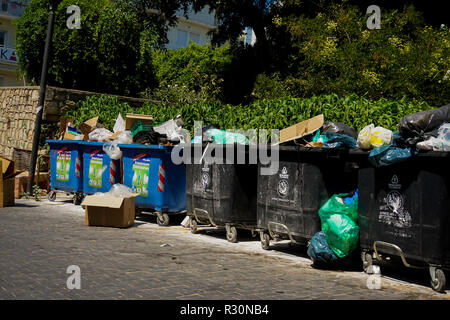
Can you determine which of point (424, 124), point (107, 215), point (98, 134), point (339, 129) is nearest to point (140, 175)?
point (107, 215)

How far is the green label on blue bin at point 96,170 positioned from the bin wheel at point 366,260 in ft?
19.7

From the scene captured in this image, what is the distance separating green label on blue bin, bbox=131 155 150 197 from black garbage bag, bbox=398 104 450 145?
489 cm

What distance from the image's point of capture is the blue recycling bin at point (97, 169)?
10.5 metres

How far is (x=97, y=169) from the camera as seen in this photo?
10891 mm

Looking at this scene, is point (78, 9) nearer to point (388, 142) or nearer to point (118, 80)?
point (118, 80)

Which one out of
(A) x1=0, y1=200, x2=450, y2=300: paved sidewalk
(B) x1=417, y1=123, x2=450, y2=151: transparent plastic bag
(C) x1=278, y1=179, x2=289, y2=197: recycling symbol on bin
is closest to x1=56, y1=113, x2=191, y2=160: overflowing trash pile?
(A) x1=0, y1=200, x2=450, y2=300: paved sidewalk

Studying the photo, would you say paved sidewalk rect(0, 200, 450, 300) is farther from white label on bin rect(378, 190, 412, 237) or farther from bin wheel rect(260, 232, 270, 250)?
white label on bin rect(378, 190, 412, 237)

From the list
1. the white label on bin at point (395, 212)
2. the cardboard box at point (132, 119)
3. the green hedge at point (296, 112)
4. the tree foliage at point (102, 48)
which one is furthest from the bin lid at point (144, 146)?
the tree foliage at point (102, 48)

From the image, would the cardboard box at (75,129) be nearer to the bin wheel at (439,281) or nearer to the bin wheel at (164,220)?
the bin wheel at (164,220)

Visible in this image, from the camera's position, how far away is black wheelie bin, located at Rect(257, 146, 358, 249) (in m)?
6.45

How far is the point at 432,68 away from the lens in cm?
1007

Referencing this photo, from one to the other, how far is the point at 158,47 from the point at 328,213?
1571 cm
